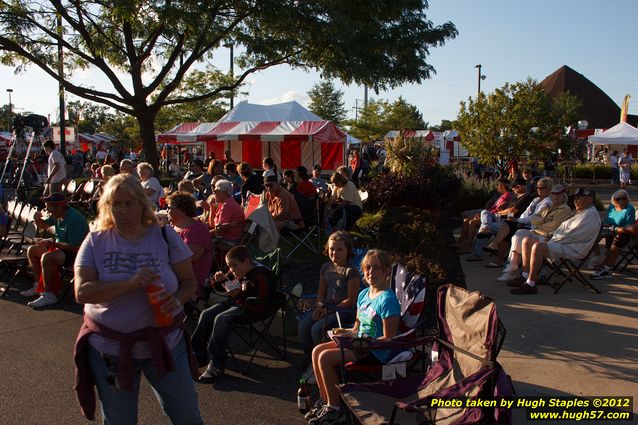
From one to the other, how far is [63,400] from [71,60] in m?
15.7

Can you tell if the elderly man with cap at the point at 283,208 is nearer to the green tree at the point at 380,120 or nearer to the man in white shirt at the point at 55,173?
the man in white shirt at the point at 55,173

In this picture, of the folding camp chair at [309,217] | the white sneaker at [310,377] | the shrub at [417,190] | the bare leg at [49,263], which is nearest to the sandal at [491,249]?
the folding camp chair at [309,217]

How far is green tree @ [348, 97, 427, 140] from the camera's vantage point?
58.1 metres

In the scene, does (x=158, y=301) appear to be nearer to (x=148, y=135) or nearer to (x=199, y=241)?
(x=199, y=241)

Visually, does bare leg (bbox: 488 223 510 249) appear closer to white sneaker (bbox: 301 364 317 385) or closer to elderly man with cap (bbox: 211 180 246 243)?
elderly man with cap (bbox: 211 180 246 243)

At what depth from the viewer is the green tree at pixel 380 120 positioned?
58094 mm

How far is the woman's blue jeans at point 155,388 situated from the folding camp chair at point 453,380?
1045mm

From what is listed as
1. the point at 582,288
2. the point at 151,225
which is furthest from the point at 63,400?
the point at 582,288

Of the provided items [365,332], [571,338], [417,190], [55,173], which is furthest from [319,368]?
[55,173]

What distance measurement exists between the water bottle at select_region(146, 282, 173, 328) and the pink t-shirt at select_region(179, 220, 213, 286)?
2749 mm

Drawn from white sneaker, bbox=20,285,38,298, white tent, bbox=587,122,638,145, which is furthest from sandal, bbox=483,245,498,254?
white tent, bbox=587,122,638,145

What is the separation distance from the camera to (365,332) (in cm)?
416

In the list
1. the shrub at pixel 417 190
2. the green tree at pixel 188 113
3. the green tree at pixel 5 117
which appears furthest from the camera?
the green tree at pixel 5 117

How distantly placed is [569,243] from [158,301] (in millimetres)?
5556
